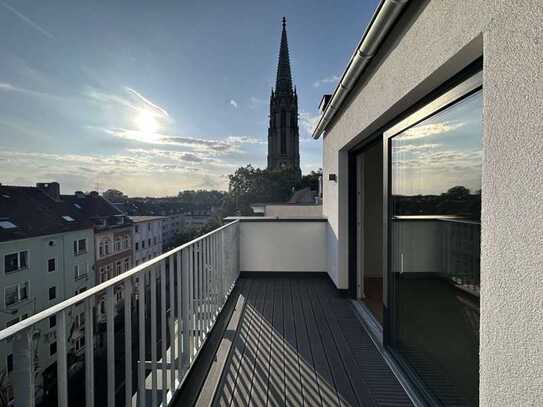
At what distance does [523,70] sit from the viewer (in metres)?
0.97

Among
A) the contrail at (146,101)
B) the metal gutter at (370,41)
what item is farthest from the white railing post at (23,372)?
the contrail at (146,101)

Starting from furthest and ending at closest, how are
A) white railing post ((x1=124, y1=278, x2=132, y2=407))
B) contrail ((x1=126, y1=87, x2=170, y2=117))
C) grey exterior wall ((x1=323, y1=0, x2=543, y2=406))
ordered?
contrail ((x1=126, y1=87, x2=170, y2=117)) < white railing post ((x1=124, y1=278, x2=132, y2=407)) < grey exterior wall ((x1=323, y1=0, x2=543, y2=406))

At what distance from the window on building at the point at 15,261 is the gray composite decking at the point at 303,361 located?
13.4 feet

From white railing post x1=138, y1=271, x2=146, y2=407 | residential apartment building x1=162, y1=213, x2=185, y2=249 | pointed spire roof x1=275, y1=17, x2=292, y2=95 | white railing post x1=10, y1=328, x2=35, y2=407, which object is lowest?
residential apartment building x1=162, y1=213, x2=185, y2=249

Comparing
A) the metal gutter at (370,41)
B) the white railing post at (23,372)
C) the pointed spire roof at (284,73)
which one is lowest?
the white railing post at (23,372)

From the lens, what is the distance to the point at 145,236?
36.8 ft

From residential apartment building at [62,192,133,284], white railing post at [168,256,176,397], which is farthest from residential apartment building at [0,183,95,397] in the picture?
white railing post at [168,256,176,397]

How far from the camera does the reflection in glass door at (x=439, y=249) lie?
1.45 meters

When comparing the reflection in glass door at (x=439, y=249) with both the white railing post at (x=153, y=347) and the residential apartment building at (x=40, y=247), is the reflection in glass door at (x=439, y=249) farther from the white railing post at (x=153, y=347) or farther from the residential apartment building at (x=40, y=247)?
the residential apartment building at (x=40, y=247)

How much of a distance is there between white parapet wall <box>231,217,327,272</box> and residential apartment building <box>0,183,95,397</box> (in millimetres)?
2393

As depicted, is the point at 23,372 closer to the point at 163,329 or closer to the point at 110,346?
the point at 110,346

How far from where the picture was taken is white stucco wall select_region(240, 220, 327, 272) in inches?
192

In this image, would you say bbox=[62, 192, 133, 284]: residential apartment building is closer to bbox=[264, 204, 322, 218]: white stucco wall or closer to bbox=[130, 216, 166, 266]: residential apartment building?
Result: bbox=[130, 216, 166, 266]: residential apartment building

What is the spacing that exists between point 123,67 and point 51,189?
7858 millimetres
